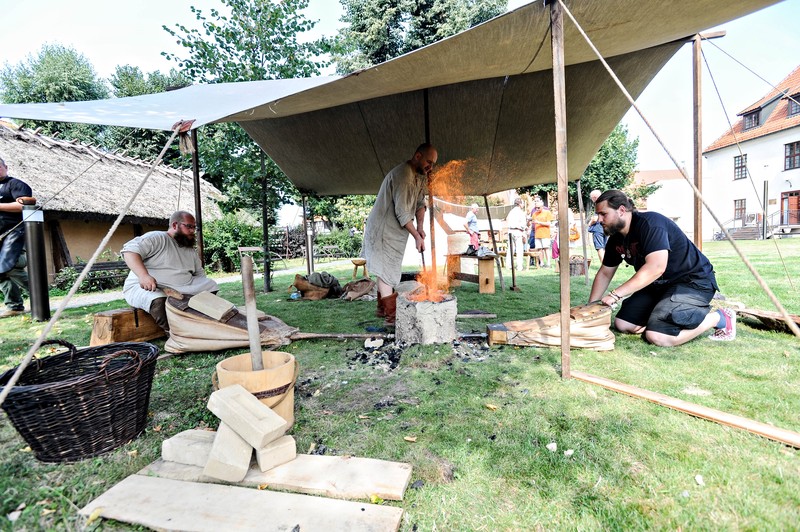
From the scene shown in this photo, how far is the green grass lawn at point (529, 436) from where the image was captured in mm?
1422

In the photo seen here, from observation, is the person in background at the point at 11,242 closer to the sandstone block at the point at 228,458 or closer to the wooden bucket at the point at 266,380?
the wooden bucket at the point at 266,380

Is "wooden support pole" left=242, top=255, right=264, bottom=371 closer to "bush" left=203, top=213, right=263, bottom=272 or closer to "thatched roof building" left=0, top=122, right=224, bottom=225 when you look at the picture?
"thatched roof building" left=0, top=122, right=224, bottom=225

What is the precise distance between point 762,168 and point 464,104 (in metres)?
32.2

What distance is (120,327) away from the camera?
354 centimetres

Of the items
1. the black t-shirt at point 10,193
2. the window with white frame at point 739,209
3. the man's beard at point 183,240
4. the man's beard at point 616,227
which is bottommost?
the man's beard at point 616,227

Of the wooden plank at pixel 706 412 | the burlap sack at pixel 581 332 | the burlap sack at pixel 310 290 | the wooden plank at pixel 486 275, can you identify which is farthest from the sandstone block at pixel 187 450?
the wooden plank at pixel 486 275

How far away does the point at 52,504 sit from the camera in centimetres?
152

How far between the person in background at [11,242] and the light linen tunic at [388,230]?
4262 mm

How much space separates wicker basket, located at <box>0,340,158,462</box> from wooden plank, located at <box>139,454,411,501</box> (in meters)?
0.34

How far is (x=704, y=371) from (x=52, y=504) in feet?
12.3

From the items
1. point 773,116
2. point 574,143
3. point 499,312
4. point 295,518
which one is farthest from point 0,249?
point 773,116

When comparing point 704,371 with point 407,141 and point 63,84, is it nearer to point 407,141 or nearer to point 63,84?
point 407,141

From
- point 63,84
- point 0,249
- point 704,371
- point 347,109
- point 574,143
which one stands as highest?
point 63,84

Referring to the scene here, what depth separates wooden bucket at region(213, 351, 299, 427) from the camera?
1.85 metres
